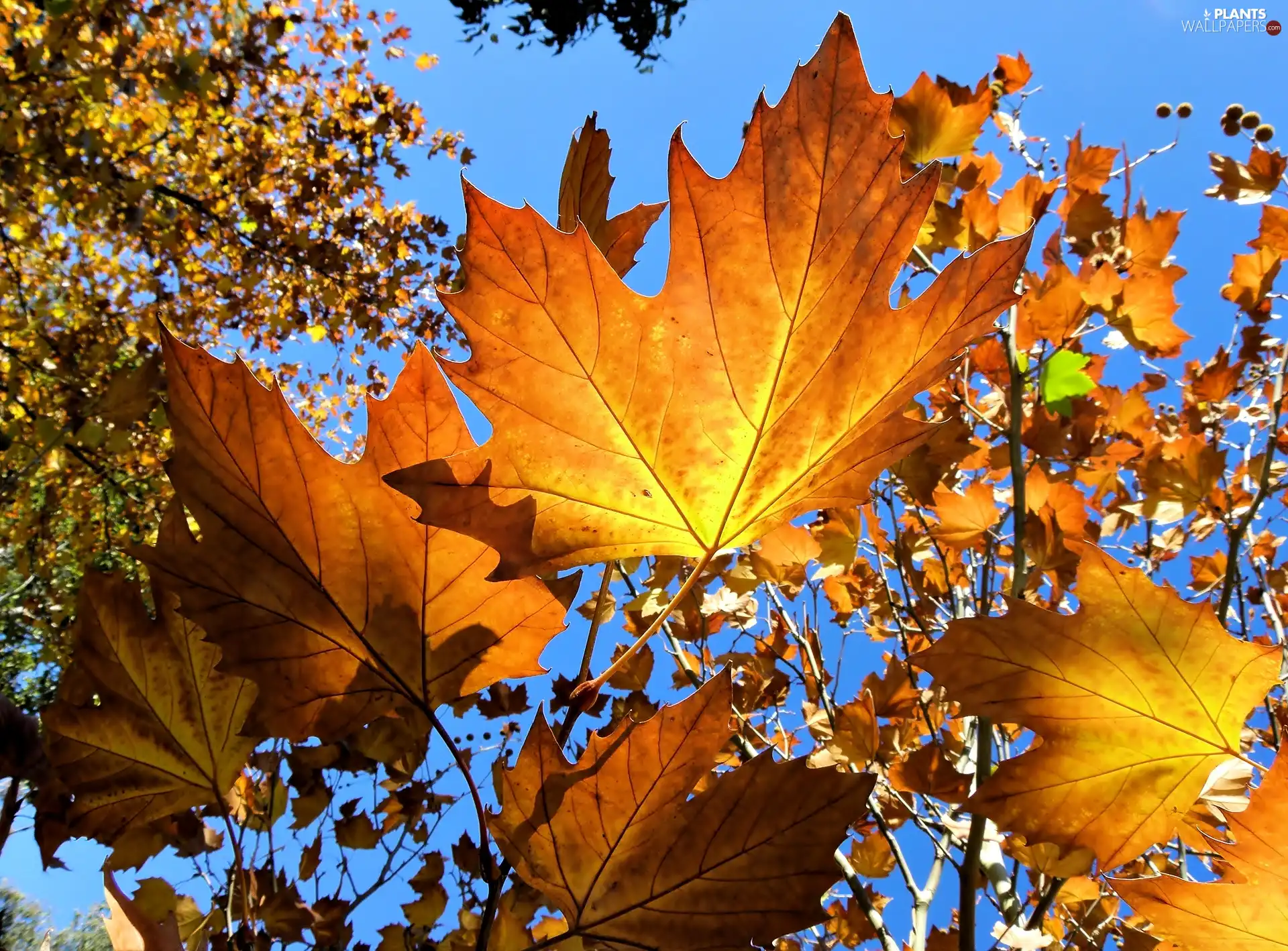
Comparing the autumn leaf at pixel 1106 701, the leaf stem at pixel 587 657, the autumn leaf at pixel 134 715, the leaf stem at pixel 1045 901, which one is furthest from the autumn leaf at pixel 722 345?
the leaf stem at pixel 1045 901

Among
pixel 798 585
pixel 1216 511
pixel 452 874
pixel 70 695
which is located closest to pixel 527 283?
pixel 70 695

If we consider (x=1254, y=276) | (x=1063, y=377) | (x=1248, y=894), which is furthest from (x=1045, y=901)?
(x=1254, y=276)

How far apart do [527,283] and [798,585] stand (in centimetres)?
153

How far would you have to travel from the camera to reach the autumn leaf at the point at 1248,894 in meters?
0.53

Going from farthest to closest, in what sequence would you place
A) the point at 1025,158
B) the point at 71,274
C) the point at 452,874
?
1. the point at 71,274
2. the point at 452,874
3. the point at 1025,158

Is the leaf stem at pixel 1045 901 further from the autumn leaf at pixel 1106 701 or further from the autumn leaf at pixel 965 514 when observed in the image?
the autumn leaf at pixel 965 514

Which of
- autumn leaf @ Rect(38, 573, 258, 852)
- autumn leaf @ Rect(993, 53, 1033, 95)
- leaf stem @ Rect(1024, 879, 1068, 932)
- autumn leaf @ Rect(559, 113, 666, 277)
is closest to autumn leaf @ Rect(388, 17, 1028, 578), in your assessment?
autumn leaf @ Rect(559, 113, 666, 277)

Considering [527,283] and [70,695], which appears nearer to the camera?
[527,283]

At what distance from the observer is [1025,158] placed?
175cm

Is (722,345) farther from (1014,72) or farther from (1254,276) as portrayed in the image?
(1254,276)

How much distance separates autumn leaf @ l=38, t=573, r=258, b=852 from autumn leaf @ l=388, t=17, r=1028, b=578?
401mm

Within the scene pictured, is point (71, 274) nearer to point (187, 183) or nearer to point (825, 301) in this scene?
point (187, 183)

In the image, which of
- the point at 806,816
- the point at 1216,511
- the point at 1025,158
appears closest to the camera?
the point at 806,816

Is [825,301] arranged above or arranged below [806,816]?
above
